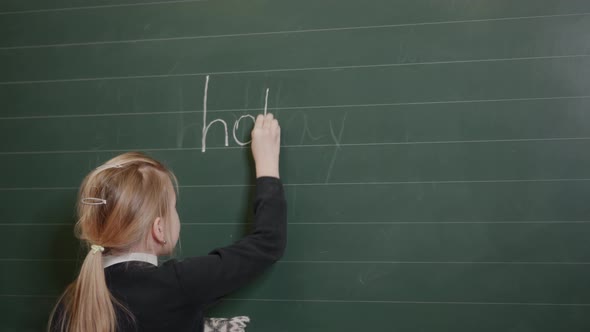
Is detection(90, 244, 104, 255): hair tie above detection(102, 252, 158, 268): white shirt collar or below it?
above

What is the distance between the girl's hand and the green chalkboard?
3cm

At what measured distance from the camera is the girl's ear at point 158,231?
3.18ft

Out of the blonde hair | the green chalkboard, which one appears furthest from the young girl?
the green chalkboard

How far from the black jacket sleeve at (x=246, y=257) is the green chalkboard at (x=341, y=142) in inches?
3.0

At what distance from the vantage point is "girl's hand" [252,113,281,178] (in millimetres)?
1138

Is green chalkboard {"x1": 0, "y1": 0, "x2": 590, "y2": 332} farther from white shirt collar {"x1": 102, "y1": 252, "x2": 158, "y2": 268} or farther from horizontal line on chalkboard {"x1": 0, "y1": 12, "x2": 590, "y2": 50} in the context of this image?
white shirt collar {"x1": 102, "y1": 252, "x2": 158, "y2": 268}

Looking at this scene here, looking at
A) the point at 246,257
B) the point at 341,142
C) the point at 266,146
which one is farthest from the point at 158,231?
the point at 341,142

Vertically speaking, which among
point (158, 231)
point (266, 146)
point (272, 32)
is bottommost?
point (158, 231)

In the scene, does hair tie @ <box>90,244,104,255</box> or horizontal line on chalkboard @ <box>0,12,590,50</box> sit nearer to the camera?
hair tie @ <box>90,244,104,255</box>

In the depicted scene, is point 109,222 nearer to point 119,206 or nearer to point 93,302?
point 119,206

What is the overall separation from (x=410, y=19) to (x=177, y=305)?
0.86 m

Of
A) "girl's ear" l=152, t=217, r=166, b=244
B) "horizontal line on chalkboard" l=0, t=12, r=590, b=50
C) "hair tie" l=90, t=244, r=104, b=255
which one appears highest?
"horizontal line on chalkboard" l=0, t=12, r=590, b=50

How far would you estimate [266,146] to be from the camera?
1.15m

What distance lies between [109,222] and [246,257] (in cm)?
31
